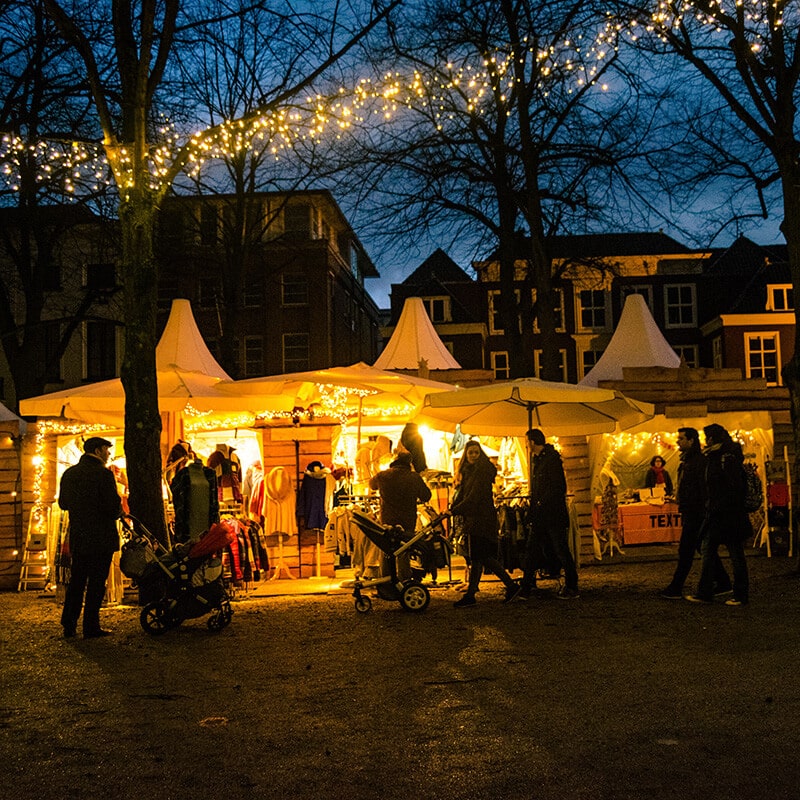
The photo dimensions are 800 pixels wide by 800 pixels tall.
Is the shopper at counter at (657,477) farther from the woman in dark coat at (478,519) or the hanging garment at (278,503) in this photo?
the woman in dark coat at (478,519)

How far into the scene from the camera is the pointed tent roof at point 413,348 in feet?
74.0

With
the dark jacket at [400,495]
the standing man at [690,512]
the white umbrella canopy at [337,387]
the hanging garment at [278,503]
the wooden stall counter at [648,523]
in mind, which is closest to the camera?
the standing man at [690,512]

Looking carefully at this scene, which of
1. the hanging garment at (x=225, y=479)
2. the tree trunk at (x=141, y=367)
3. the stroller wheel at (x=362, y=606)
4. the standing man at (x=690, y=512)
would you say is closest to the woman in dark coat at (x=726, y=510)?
the standing man at (x=690, y=512)

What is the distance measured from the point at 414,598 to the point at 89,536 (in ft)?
11.1

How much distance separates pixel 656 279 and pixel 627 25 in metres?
37.8

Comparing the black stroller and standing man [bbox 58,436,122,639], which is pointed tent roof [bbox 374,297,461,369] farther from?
standing man [bbox 58,436,122,639]

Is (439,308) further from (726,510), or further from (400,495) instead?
(726,510)

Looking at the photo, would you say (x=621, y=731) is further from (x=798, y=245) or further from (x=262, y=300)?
(x=262, y=300)

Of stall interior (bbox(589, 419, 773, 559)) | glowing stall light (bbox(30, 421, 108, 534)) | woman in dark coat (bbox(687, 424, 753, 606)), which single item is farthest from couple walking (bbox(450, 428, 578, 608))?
glowing stall light (bbox(30, 421, 108, 534))

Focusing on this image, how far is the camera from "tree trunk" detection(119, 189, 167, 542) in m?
12.5

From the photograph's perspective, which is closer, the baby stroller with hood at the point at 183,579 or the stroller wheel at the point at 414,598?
the baby stroller with hood at the point at 183,579

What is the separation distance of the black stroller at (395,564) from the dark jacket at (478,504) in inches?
10.3

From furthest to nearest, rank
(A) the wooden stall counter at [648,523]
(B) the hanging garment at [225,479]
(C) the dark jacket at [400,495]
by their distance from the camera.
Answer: (A) the wooden stall counter at [648,523] < (B) the hanging garment at [225,479] < (C) the dark jacket at [400,495]

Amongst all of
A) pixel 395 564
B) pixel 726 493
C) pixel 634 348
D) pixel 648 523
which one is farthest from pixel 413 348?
pixel 726 493
